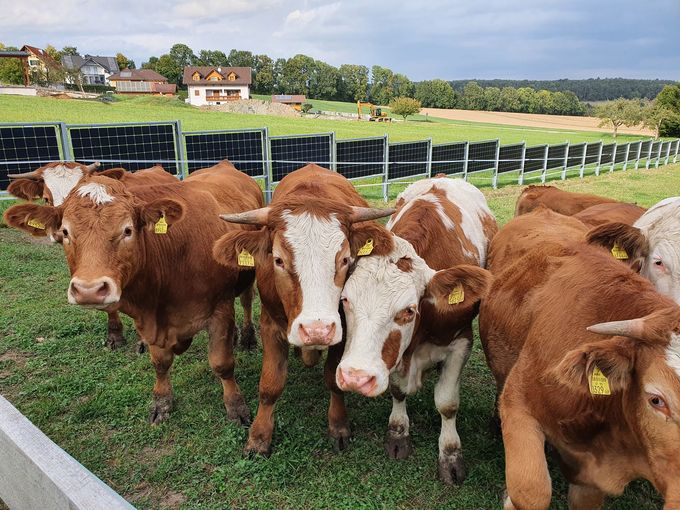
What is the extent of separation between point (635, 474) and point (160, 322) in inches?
128

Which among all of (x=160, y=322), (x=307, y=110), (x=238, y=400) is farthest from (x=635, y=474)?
(x=307, y=110)

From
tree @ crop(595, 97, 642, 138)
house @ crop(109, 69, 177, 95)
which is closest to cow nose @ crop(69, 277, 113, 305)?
tree @ crop(595, 97, 642, 138)

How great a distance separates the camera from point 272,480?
11.3 feet

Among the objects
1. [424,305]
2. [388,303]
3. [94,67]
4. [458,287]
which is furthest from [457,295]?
[94,67]

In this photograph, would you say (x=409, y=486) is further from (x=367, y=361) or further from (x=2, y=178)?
(x=2, y=178)

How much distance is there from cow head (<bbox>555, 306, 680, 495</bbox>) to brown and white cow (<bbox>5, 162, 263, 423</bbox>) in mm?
2612

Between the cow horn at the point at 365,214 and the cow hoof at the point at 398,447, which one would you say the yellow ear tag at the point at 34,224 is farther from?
the cow hoof at the point at 398,447

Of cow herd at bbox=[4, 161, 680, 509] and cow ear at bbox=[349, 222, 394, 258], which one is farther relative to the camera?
cow ear at bbox=[349, 222, 394, 258]

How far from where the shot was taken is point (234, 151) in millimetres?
11258

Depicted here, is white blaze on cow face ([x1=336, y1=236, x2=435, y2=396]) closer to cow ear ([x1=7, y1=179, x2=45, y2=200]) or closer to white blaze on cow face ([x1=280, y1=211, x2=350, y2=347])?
white blaze on cow face ([x1=280, y1=211, x2=350, y2=347])

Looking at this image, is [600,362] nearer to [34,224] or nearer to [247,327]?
[34,224]

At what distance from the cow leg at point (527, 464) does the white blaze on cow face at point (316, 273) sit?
3.56ft

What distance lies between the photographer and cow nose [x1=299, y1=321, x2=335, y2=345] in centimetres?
275

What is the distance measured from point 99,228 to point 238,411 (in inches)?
74.2
